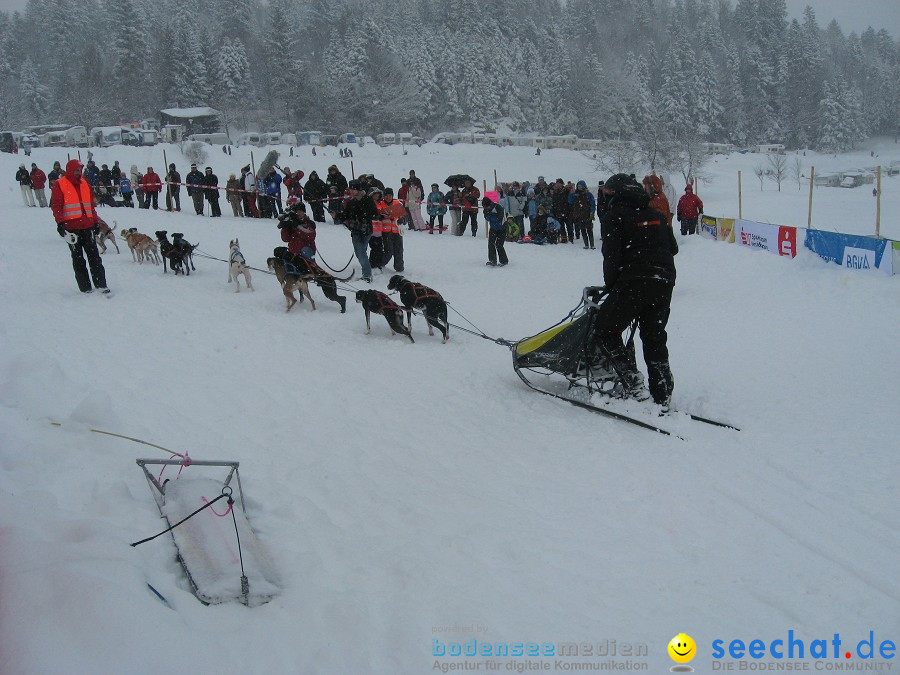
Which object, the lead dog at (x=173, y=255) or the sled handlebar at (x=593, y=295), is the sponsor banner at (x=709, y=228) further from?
the lead dog at (x=173, y=255)

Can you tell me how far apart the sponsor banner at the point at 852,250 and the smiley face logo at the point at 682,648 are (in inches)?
317

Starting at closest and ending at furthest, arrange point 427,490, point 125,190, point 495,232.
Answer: point 427,490 < point 495,232 < point 125,190

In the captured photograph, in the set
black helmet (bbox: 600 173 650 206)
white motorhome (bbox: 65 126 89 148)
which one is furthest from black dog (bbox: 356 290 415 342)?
white motorhome (bbox: 65 126 89 148)

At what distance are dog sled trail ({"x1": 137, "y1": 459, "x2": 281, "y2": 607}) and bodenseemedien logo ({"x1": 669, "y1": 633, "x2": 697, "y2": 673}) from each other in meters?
1.50

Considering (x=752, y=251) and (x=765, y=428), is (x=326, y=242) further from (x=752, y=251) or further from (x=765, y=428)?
(x=765, y=428)

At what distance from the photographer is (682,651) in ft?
7.39

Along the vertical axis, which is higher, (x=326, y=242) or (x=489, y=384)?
(x=326, y=242)

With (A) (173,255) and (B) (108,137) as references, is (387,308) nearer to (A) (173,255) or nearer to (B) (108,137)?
(A) (173,255)

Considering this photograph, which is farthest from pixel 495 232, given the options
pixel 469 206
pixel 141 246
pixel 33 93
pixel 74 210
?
pixel 33 93

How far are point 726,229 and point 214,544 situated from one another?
12.4 metres

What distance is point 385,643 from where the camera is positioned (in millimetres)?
2301

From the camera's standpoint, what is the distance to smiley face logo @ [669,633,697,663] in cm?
223

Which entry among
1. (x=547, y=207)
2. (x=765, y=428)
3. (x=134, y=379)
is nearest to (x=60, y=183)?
(x=134, y=379)

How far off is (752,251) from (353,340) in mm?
7421
